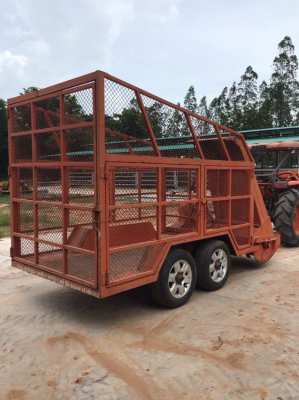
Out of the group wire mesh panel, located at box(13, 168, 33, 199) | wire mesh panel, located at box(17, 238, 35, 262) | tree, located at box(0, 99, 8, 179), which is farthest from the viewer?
tree, located at box(0, 99, 8, 179)

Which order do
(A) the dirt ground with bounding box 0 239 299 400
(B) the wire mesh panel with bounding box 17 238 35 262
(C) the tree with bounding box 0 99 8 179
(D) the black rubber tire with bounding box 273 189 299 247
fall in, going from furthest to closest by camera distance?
(C) the tree with bounding box 0 99 8 179, (D) the black rubber tire with bounding box 273 189 299 247, (B) the wire mesh panel with bounding box 17 238 35 262, (A) the dirt ground with bounding box 0 239 299 400

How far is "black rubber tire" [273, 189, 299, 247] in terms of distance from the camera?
819 centimetres

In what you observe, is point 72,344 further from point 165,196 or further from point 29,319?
point 165,196

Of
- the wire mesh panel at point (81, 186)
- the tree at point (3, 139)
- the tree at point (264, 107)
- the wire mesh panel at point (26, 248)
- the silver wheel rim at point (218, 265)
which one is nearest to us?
the wire mesh panel at point (81, 186)

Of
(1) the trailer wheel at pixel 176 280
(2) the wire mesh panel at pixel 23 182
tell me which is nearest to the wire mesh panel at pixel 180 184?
(1) the trailer wheel at pixel 176 280

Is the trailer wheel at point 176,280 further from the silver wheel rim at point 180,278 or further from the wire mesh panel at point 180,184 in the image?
the wire mesh panel at point 180,184

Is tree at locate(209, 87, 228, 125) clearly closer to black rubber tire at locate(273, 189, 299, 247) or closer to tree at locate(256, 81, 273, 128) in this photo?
tree at locate(256, 81, 273, 128)

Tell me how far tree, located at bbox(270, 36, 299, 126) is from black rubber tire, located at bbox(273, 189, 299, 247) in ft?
145

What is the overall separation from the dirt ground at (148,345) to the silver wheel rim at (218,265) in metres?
0.23

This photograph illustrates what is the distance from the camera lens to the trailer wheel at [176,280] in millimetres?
4949

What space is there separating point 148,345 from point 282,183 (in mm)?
5422

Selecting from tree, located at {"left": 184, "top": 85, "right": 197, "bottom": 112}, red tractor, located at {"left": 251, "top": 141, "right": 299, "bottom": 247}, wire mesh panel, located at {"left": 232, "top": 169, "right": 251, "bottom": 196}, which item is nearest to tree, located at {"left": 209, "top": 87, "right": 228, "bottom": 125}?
tree, located at {"left": 184, "top": 85, "right": 197, "bottom": 112}

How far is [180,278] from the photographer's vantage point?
17.0ft

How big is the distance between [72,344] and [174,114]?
2982 mm
